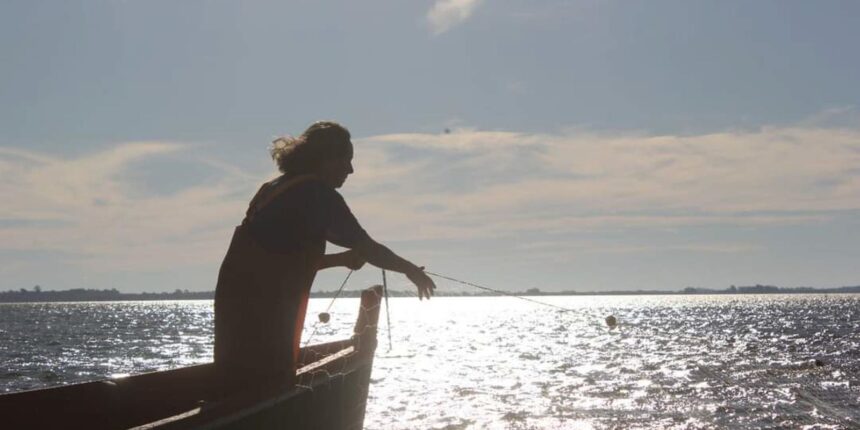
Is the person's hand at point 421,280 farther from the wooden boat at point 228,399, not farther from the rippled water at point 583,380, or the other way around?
the rippled water at point 583,380

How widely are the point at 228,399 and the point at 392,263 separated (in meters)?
1.42

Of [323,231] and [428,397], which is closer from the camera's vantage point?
[323,231]

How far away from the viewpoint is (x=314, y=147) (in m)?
5.10

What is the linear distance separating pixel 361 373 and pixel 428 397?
1282 centimetres

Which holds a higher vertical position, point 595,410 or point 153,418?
point 153,418

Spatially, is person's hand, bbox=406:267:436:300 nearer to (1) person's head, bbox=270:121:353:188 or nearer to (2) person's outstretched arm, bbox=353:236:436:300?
(2) person's outstretched arm, bbox=353:236:436:300

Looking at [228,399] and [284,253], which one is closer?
[284,253]

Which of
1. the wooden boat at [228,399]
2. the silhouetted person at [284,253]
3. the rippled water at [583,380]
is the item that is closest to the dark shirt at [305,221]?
the silhouetted person at [284,253]

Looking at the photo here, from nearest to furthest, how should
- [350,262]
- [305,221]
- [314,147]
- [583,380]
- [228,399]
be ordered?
[305,221] → [314,147] → [228,399] → [350,262] → [583,380]

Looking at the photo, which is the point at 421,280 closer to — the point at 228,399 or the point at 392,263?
the point at 392,263

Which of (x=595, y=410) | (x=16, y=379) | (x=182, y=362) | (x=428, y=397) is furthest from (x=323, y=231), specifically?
(x=182, y=362)

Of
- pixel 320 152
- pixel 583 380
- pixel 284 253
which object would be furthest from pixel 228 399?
pixel 583 380

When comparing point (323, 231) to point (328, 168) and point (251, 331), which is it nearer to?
point (328, 168)

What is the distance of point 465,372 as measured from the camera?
92.4 feet
